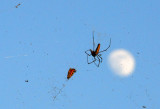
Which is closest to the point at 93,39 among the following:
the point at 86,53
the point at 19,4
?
the point at 86,53

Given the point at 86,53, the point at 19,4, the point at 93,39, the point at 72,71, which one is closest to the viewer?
A: the point at 19,4

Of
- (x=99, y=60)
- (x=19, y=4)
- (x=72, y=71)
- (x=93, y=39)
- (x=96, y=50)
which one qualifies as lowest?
(x=72, y=71)

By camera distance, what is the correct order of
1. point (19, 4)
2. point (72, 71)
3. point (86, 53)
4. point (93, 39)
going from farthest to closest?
point (86, 53)
point (72, 71)
point (93, 39)
point (19, 4)

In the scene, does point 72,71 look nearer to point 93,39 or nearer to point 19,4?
point 93,39

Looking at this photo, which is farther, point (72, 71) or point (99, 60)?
point (99, 60)

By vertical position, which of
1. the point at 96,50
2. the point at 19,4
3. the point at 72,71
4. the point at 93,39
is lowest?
the point at 72,71

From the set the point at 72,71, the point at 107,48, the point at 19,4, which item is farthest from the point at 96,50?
the point at 19,4

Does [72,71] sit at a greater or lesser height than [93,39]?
lesser

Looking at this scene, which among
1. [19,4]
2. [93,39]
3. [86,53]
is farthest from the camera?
[86,53]

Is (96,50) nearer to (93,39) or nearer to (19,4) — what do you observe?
(93,39)
